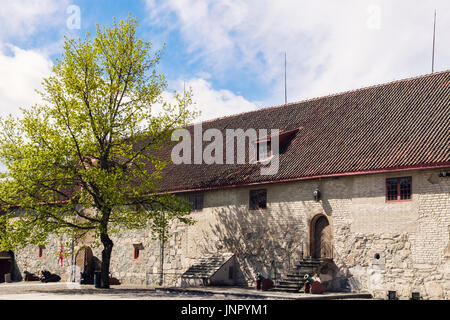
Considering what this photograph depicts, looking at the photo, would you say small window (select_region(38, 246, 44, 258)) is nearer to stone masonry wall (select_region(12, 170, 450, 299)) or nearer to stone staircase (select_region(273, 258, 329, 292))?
stone masonry wall (select_region(12, 170, 450, 299))

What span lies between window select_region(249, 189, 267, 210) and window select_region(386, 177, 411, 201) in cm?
587

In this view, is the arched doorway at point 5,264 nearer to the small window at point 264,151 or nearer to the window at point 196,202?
the window at point 196,202

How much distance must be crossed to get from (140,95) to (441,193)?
43.6ft

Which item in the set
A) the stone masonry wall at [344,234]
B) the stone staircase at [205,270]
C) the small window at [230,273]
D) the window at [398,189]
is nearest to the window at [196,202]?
the stone masonry wall at [344,234]

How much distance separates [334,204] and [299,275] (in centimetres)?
312

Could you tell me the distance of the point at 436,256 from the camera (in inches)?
778

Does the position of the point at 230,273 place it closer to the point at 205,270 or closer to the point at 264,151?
the point at 205,270

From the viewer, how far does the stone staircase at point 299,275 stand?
866 inches

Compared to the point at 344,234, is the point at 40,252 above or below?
below

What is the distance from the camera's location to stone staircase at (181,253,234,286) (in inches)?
980

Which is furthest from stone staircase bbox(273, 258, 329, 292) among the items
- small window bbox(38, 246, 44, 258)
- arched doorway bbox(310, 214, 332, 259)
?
small window bbox(38, 246, 44, 258)

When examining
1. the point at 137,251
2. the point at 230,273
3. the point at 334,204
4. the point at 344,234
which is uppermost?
the point at 334,204

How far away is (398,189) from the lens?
20969mm

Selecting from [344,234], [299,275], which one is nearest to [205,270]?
[299,275]
